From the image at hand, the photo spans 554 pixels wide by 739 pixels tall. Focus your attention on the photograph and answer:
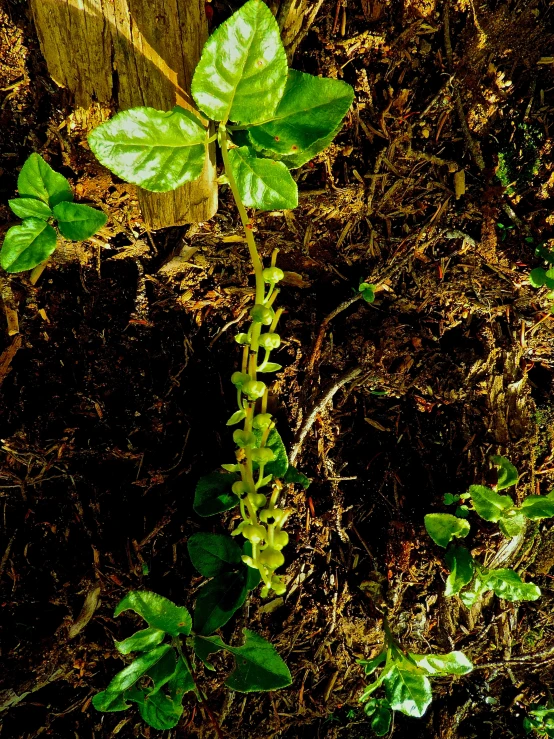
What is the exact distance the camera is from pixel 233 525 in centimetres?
179

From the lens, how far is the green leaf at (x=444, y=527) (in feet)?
5.85

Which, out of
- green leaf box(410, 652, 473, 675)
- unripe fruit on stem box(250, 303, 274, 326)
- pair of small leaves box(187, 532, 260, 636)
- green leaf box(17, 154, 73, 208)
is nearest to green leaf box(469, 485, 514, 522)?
green leaf box(410, 652, 473, 675)

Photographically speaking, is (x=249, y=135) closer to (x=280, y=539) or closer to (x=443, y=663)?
(x=280, y=539)

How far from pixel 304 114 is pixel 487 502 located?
1423mm

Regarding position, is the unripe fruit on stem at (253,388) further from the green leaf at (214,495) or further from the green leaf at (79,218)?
the green leaf at (79,218)

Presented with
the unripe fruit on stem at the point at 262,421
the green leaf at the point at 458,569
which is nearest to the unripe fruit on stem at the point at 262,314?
the unripe fruit on stem at the point at 262,421

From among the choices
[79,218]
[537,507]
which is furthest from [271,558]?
[79,218]

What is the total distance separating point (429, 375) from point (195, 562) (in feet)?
3.48

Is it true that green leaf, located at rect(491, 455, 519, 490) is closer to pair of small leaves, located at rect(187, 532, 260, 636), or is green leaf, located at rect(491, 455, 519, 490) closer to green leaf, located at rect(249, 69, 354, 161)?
pair of small leaves, located at rect(187, 532, 260, 636)

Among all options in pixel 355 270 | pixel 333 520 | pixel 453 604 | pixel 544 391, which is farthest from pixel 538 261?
pixel 453 604

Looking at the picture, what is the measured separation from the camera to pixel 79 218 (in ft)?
4.94

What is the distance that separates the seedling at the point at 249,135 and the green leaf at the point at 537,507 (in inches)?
38.2

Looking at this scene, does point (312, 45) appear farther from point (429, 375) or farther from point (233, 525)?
point (233, 525)

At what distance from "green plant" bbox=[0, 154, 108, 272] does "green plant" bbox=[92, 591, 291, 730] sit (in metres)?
1.06
